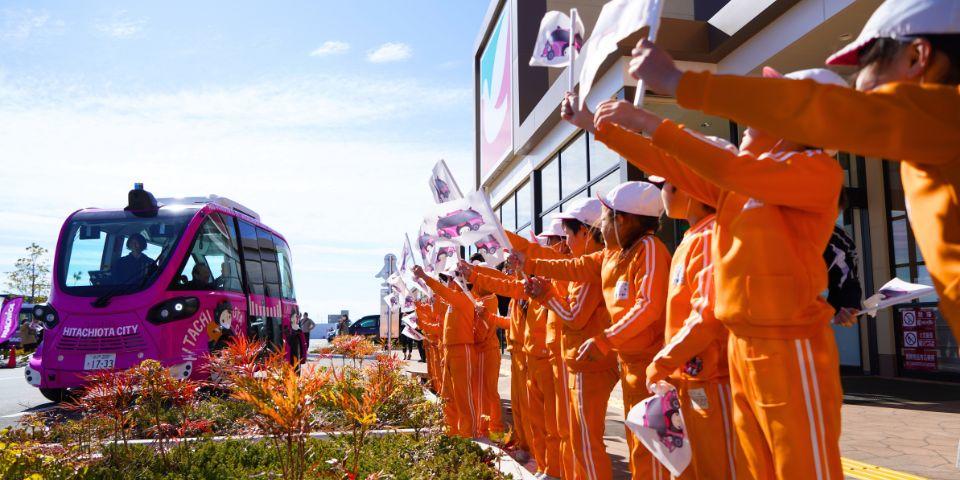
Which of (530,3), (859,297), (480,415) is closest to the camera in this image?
(859,297)

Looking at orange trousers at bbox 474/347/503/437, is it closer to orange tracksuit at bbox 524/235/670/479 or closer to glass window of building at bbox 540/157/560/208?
orange tracksuit at bbox 524/235/670/479

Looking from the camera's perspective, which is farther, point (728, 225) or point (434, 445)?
point (434, 445)

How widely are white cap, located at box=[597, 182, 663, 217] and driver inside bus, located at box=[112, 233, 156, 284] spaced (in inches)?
311

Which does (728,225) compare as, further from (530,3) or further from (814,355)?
(530,3)

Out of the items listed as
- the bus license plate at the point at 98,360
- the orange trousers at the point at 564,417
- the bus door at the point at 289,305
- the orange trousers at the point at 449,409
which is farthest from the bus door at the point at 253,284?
the orange trousers at the point at 564,417

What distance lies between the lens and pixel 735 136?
39.7 ft

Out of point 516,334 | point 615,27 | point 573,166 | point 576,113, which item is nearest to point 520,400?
point 516,334

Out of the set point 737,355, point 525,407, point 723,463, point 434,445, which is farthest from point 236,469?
point 737,355

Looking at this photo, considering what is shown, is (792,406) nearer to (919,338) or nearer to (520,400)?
(520,400)

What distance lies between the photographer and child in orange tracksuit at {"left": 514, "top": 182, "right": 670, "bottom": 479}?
11.6 feet

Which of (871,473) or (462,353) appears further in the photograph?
(462,353)

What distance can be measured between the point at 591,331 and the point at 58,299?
8.24 metres

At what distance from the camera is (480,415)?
7.08 meters

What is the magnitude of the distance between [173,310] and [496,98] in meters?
14.7
